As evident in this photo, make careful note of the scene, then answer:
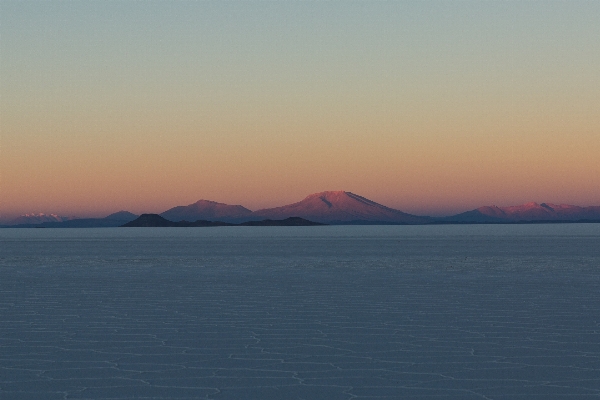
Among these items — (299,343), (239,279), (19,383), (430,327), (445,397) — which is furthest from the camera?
(239,279)

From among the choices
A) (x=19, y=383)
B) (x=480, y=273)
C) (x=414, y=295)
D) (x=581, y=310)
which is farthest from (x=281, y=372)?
(x=480, y=273)

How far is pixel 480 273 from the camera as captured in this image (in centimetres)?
4106

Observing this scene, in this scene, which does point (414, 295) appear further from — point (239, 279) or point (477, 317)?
point (239, 279)

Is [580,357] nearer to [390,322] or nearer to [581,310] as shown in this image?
[390,322]

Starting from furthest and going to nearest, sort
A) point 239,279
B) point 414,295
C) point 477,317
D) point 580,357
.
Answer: point 239,279
point 414,295
point 477,317
point 580,357

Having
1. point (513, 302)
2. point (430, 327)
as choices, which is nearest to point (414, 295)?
point (513, 302)

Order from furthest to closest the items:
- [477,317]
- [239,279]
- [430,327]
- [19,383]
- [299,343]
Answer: [239,279], [477,317], [430,327], [299,343], [19,383]

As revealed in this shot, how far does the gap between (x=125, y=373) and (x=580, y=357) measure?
8050 mm

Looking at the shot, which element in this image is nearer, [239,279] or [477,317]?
[477,317]

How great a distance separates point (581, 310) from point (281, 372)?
1241 cm

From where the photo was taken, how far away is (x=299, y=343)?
1695 centimetres

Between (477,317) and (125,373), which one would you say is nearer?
(125,373)

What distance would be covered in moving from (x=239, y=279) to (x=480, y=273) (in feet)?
40.3

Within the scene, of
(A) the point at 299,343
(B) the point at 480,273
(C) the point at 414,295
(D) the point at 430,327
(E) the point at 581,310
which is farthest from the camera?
(B) the point at 480,273
